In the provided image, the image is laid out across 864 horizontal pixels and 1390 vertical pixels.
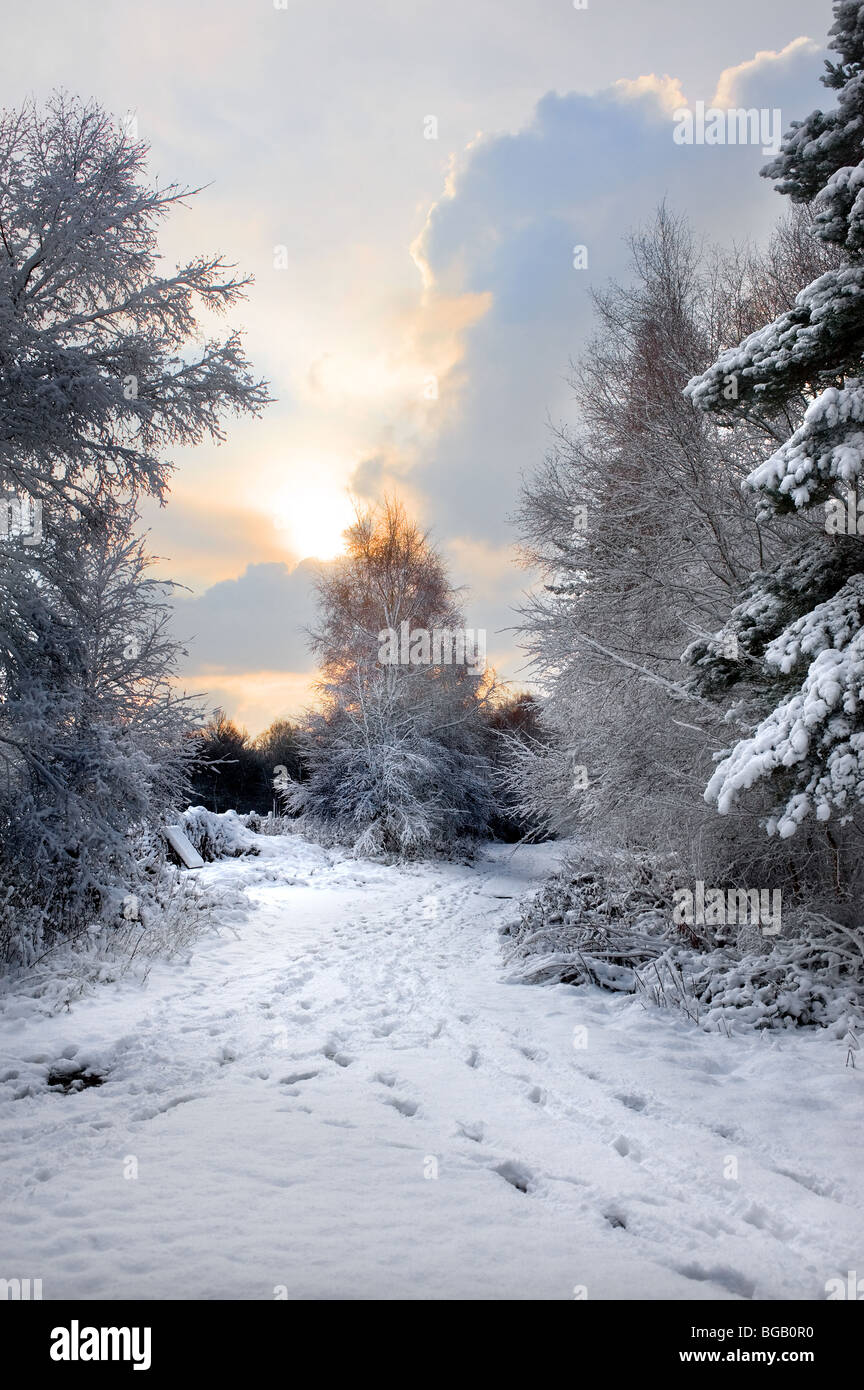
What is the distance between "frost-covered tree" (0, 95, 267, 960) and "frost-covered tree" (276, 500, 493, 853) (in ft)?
36.1

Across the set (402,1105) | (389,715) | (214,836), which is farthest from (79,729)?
(389,715)

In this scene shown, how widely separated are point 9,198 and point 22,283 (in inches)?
28.0

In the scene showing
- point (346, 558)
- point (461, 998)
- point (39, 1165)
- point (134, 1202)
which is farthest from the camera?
point (346, 558)

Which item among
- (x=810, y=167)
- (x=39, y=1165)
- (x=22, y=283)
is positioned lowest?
(x=39, y=1165)

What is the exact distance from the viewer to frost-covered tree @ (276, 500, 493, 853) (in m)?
18.7

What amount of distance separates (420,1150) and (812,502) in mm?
4132

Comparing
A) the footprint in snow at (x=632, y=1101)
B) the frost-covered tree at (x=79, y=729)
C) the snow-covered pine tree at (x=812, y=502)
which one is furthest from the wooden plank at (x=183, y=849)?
the snow-covered pine tree at (x=812, y=502)

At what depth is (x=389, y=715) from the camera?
19.8m

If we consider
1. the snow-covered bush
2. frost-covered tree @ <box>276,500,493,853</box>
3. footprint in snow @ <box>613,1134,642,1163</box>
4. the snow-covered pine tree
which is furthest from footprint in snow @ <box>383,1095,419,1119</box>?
frost-covered tree @ <box>276,500,493,853</box>

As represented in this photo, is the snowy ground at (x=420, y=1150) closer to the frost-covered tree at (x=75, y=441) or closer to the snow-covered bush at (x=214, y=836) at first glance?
the frost-covered tree at (x=75, y=441)

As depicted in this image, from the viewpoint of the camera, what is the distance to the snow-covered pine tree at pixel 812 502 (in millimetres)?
3748

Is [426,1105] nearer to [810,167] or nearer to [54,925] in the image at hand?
[54,925]

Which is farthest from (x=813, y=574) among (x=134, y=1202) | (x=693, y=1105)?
(x=134, y=1202)

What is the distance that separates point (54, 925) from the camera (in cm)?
720
